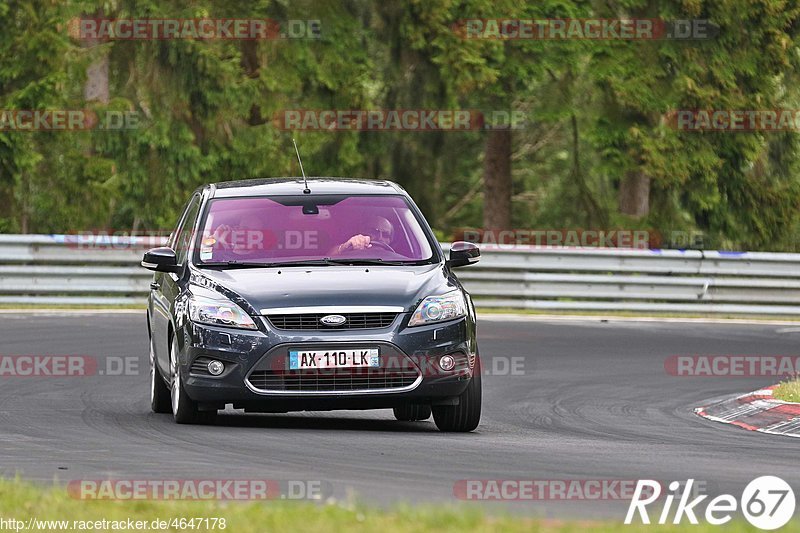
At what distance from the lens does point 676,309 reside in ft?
79.5

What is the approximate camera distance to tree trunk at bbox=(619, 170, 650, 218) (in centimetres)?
3406

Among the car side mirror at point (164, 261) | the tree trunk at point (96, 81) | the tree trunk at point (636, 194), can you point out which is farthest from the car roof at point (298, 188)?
the tree trunk at point (636, 194)

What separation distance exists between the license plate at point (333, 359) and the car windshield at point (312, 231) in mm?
1003

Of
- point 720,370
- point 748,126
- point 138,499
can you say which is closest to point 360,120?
point 748,126

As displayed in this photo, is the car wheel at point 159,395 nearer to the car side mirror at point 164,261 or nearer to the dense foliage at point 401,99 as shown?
the car side mirror at point 164,261

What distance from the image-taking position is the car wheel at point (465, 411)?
11.1 m

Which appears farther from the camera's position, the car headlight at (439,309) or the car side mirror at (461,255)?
the car side mirror at (461,255)

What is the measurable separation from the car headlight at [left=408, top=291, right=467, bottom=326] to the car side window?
1928mm

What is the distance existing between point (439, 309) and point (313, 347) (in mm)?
865

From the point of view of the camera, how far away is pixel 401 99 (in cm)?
3178

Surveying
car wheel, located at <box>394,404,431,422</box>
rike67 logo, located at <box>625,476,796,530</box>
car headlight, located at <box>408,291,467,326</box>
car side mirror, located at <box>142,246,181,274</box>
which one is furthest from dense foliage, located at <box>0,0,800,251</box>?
rike67 logo, located at <box>625,476,796,530</box>

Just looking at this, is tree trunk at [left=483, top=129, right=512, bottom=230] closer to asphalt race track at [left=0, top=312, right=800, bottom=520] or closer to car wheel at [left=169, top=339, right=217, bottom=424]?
asphalt race track at [left=0, top=312, right=800, bottom=520]

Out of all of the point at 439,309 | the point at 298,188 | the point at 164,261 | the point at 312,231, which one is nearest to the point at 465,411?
the point at 439,309

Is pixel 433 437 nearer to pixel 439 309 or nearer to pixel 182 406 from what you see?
pixel 439 309
